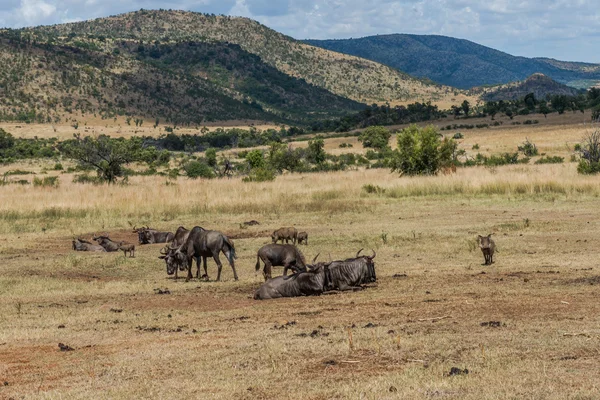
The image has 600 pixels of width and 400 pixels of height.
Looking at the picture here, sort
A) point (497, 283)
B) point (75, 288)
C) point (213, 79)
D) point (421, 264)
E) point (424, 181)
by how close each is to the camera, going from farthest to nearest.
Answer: point (213, 79)
point (424, 181)
point (421, 264)
point (75, 288)
point (497, 283)

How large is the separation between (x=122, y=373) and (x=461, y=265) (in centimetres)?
1003

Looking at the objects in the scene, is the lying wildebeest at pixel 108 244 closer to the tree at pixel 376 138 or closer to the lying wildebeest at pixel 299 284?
the lying wildebeest at pixel 299 284

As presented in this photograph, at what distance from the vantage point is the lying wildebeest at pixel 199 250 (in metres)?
17.3

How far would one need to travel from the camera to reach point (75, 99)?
130m

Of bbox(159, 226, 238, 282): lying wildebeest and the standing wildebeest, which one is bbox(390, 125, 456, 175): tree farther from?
the standing wildebeest

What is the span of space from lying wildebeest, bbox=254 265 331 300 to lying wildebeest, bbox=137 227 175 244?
415 inches

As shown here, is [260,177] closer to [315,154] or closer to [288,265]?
[315,154]

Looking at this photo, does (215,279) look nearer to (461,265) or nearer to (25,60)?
(461,265)

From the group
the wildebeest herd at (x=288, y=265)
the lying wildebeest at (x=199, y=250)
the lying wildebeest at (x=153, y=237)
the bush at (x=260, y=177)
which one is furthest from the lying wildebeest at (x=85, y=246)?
the bush at (x=260, y=177)

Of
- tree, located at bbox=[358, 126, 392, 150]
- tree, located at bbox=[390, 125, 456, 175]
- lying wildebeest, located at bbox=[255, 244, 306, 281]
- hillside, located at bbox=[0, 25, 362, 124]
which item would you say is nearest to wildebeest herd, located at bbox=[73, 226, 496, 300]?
lying wildebeest, located at bbox=[255, 244, 306, 281]

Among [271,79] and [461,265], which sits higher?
[271,79]

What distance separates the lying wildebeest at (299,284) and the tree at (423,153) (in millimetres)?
28744

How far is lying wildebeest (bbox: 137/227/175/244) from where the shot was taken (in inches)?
976

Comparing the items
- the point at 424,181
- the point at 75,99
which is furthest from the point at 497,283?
the point at 75,99
